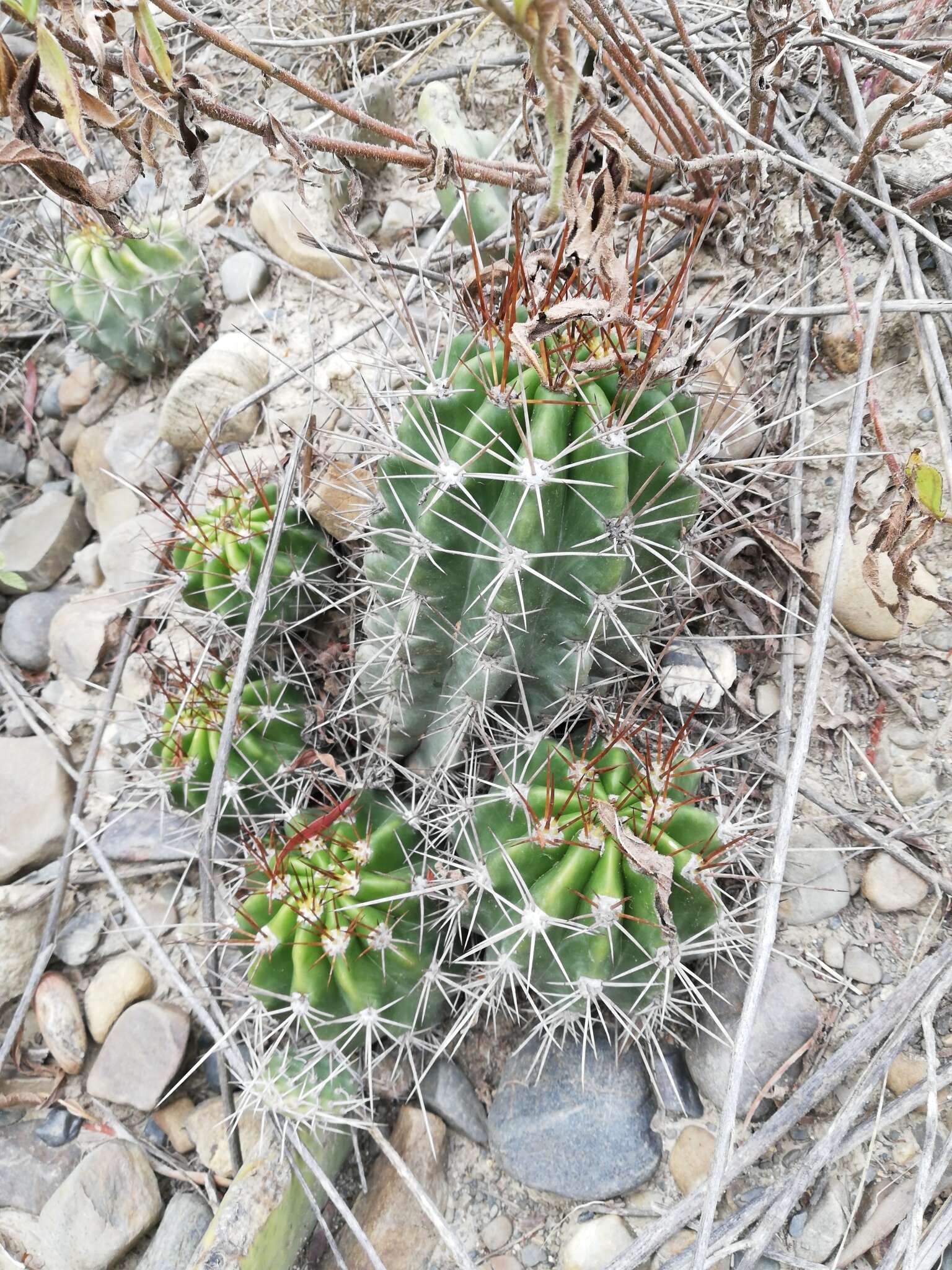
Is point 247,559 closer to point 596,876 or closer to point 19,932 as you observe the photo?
point 596,876

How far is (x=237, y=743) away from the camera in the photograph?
80.9 inches

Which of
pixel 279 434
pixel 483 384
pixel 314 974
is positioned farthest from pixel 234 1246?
pixel 279 434

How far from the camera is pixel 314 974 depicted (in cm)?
173

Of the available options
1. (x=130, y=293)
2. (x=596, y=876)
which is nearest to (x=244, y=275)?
(x=130, y=293)

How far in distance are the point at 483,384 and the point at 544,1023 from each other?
120 cm

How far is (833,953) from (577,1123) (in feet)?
2.10

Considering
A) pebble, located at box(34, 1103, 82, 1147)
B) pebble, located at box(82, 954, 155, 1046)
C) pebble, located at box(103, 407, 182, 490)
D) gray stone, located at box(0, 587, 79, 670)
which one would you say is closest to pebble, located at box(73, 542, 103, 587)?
gray stone, located at box(0, 587, 79, 670)

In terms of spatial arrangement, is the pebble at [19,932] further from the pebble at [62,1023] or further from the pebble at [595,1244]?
the pebble at [595,1244]

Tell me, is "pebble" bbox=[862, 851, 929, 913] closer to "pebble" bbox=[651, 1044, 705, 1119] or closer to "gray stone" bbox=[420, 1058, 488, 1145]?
"pebble" bbox=[651, 1044, 705, 1119]

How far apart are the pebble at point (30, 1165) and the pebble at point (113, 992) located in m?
0.24

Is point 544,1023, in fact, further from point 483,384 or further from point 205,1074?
point 483,384

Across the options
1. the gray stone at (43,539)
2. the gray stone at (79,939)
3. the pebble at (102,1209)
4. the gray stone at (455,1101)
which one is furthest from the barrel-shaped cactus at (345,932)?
the gray stone at (43,539)

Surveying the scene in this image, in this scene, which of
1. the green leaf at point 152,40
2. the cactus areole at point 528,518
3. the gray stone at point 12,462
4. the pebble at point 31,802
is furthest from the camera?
the gray stone at point 12,462

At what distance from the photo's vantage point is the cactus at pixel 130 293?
2877 millimetres
